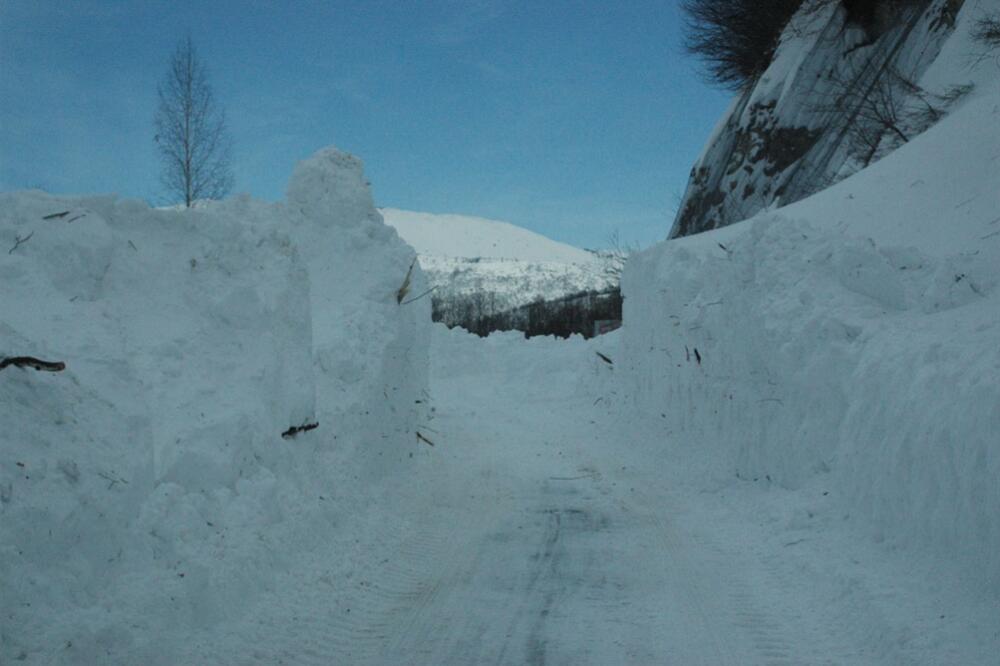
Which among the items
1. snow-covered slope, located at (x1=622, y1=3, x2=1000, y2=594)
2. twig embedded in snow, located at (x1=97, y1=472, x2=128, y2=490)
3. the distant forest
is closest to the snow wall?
twig embedded in snow, located at (x1=97, y1=472, x2=128, y2=490)

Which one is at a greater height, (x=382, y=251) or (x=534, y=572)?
(x=382, y=251)

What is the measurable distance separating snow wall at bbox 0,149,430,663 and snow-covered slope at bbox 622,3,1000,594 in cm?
487

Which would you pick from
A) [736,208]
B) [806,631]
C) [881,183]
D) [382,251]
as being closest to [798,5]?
[736,208]

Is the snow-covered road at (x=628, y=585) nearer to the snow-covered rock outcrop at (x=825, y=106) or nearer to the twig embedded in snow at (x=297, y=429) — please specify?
the twig embedded in snow at (x=297, y=429)

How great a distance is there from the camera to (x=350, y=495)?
8.38m

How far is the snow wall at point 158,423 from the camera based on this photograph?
4285mm

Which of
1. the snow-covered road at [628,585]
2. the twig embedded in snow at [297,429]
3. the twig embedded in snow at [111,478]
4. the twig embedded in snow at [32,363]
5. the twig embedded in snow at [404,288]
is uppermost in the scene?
the twig embedded in snow at [404,288]

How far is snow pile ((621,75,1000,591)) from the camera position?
5.58 m

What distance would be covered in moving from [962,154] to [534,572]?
8.80m

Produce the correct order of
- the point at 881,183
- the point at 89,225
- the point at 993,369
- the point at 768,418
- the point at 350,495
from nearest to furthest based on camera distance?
1. the point at 993,369
2. the point at 89,225
3. the point at 350,495
4. the point at 768,418
5. the point at 881,183

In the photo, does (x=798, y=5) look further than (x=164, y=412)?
Yes

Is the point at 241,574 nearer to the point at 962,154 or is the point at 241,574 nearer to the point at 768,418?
the point at 768,418

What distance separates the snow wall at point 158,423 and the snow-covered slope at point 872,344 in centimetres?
487

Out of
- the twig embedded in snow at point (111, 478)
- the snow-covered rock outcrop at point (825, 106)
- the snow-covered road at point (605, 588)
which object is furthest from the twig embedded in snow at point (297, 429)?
the snow-covered rock outcrop at point (825, 106)
